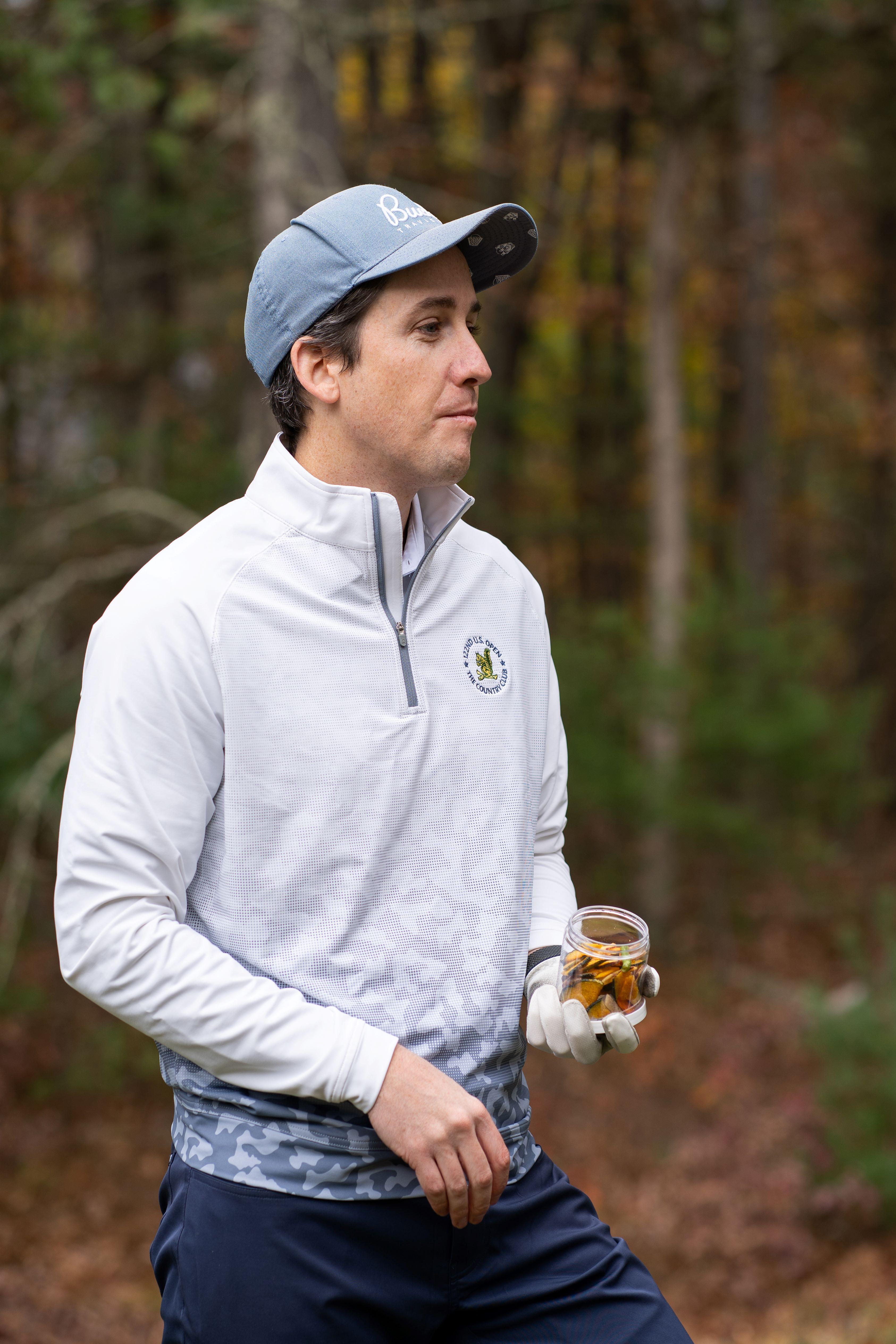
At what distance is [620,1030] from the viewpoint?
1.88 m

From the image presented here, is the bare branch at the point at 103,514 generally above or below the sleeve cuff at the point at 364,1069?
below

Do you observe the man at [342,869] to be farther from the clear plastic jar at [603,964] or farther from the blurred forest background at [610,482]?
the blurred forest background at [610,482]

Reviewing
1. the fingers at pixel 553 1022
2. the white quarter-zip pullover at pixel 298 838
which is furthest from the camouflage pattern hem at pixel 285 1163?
the fingers at pixel 553 1022

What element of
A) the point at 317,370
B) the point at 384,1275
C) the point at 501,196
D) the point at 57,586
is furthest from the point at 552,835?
the point at 501,196

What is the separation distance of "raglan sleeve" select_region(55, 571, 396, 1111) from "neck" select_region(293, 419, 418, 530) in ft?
1.46

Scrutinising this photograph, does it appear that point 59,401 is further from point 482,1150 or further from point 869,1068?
point 482,1150

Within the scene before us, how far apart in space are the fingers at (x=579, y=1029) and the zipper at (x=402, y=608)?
521 millimetres

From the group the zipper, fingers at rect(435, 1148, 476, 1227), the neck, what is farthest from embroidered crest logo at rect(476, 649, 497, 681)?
fingers at rect(435, 1148, 476, 1227)

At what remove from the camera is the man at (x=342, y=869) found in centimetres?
171

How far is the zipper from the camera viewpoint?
192cm

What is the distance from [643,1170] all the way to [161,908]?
657 centimetres

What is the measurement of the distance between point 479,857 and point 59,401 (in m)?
6.96

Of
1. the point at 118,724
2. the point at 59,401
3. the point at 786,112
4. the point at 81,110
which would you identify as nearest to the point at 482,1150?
the point at 118,724

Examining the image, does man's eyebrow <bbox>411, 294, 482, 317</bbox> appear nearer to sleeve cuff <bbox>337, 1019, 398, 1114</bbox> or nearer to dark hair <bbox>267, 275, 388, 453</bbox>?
dark hair <bbox>267, 275, 388, 453</bbox>
